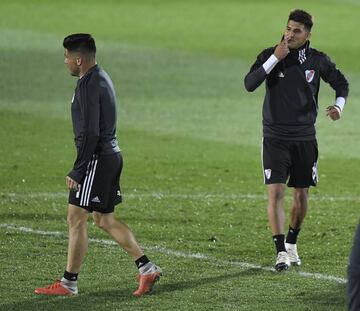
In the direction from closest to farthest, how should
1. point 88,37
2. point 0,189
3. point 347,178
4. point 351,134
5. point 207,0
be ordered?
point 88,37 → point 0,189 → point 347,178 → point 351,134 → point 207,0

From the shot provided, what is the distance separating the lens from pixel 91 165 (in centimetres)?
1211

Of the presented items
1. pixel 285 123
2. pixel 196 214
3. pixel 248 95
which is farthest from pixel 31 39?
pixel 285 123

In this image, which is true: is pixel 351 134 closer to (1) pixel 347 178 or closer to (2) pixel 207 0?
(1) pixel 347 178

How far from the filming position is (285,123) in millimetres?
13633

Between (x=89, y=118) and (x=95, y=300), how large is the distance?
1.50 meters

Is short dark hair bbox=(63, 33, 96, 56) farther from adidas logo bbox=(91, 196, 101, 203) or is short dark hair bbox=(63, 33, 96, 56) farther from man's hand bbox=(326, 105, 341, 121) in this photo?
man's hand bbox=(326, 105, 341, 121)

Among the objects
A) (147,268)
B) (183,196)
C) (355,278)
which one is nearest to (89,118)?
(147,268)

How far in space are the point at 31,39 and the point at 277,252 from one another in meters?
23.8

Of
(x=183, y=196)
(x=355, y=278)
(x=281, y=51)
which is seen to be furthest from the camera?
(x=183, y=196)

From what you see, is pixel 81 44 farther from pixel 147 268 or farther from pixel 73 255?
pixel 147 268

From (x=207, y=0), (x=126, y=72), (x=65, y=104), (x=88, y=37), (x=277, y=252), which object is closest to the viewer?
(x=88, y=37)

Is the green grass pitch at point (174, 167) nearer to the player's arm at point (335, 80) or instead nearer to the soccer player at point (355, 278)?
the player's arm at point (335, 80)

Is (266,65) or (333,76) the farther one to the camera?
(333,76)

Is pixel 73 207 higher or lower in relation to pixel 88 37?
lower
